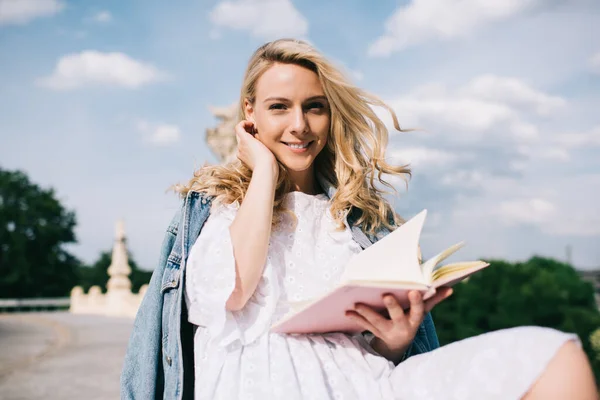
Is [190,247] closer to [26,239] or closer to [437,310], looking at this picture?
[437,310]

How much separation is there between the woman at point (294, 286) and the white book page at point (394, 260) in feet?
0.26

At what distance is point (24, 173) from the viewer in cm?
4003

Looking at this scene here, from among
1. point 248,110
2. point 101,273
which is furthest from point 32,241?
point 248,110

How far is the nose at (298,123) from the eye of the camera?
241 cm

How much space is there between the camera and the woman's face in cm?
243

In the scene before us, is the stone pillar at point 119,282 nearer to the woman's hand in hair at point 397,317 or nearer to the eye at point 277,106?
the eye at point 277,106

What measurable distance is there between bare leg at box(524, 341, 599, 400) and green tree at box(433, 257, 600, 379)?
984cm

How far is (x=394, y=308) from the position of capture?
1860mm

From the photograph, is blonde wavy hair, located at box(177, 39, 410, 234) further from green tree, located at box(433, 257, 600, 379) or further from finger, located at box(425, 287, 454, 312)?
green tree, located at box(433, 257, 600, 379)

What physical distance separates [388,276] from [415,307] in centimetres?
16

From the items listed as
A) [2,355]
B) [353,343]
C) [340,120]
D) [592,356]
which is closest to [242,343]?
[353,343]

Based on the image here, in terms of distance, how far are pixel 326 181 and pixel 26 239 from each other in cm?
3865

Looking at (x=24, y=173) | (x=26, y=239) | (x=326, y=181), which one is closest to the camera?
(x=326, y=181)

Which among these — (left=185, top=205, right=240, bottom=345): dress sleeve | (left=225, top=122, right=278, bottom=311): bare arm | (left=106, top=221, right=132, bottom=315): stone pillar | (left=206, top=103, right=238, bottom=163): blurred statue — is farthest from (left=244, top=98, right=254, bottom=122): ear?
(left=106, top=221, right=132, bottom=315): stone pillar
